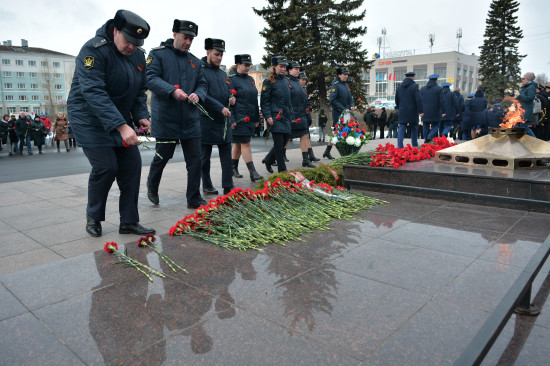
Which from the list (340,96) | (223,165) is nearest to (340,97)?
(340,96)

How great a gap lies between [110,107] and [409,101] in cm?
784

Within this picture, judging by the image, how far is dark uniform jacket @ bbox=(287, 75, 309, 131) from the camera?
28.4 ft

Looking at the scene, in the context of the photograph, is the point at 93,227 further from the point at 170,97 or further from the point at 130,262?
the point at 170,97

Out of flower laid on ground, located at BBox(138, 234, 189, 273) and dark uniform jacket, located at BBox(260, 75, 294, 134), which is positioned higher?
dark uniform jacket, located at BBox(260, 75, 294, 134)

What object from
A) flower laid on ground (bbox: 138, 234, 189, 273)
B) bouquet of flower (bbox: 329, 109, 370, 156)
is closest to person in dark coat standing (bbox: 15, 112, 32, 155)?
bouquet of flower (bbox: 329, 109, 370, 156)

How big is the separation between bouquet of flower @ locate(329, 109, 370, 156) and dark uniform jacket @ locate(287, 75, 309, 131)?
1.07 metres

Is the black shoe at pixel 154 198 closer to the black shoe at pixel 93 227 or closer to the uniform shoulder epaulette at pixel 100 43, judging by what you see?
the black shoe at pixel 93 227

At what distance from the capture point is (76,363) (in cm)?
203

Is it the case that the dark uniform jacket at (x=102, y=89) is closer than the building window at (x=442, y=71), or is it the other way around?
the dark uniform jacket at (x=102, y=89)

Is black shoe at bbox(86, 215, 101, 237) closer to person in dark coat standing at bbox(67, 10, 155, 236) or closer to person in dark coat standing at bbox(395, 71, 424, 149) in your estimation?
person in dark coat standing at bbox(67, 10, 155, 236)

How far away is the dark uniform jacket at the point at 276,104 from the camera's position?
7.52 metres

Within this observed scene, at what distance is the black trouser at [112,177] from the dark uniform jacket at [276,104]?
11.9 feet

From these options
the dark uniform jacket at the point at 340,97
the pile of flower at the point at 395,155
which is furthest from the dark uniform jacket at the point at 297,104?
the pile of flower at the point at 395,155

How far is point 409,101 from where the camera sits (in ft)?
32.9
